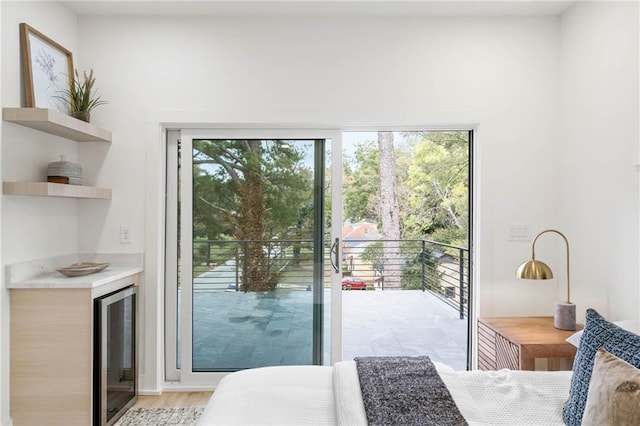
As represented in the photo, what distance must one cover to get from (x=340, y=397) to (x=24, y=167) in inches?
88.6

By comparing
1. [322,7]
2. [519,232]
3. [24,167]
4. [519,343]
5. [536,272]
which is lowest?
[519,343]

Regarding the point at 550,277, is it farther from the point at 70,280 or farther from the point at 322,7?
the point at 70,280

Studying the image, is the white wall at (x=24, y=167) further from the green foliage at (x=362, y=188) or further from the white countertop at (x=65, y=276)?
the green foliage at (x=362, y=188)

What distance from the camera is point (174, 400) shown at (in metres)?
2.68

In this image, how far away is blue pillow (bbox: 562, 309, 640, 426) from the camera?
47.9 inches

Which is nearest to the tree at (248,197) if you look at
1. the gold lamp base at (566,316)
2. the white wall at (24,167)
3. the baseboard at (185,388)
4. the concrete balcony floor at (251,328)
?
the concrete balcony floor at (251,328)

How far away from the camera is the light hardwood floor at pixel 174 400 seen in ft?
8.59

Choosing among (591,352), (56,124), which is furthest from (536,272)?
(56,124)

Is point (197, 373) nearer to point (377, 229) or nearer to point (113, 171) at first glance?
point (113, 171)

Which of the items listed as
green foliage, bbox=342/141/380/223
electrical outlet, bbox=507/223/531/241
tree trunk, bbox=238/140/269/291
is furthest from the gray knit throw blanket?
green foliage, bbox=342/141/380/223

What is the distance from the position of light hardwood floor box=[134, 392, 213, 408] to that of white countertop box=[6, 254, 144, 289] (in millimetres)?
885

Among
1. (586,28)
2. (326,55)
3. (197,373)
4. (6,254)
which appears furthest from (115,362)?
(586,28)

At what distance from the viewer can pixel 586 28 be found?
8.24 ft

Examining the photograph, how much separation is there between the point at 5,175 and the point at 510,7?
3333 millimetres
